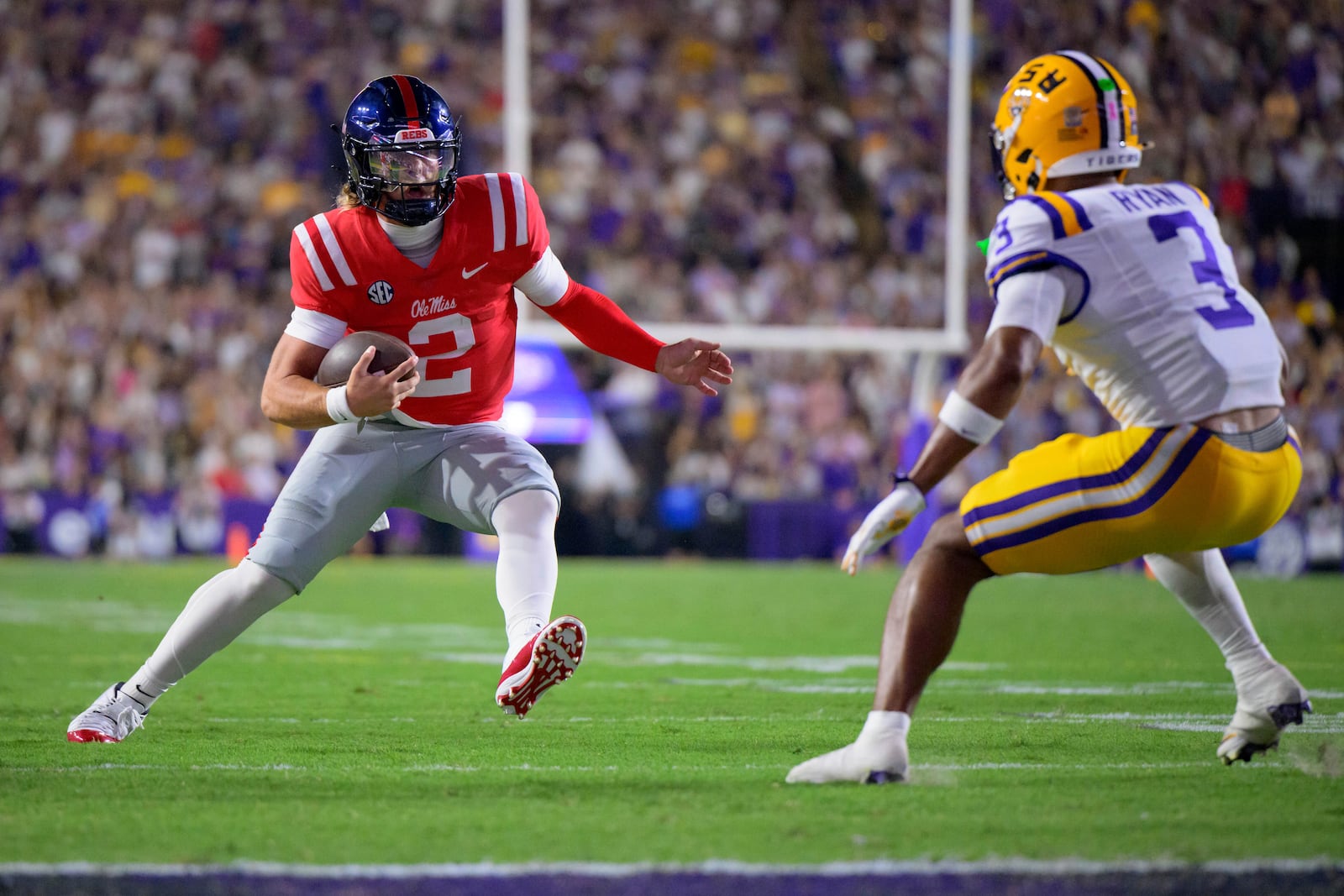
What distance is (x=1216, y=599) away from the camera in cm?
396

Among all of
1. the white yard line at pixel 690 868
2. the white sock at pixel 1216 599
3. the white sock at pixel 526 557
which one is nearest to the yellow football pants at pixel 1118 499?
the white sock at pixel 1216 599

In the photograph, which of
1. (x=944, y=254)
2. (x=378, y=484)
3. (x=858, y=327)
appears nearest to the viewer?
(x=378, y=484)

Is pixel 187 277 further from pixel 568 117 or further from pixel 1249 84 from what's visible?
pixel 1249 84

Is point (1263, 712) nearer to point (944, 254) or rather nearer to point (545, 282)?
point (545, 282)

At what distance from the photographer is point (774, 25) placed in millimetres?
10523

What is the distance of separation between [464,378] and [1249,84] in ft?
32.3

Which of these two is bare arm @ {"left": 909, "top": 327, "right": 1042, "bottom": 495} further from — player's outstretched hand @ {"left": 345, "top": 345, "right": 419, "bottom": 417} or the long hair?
the long hair

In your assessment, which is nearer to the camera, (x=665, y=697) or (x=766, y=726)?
(x=766, y=726)

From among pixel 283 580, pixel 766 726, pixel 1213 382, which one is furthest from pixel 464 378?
pixel 1213 382

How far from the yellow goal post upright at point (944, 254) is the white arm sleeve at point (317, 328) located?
6.24m

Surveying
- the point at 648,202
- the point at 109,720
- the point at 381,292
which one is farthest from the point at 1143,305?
the point at 648,202

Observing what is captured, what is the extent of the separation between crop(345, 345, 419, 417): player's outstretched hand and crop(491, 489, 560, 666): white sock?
51cm

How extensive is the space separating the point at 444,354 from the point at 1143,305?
6.22 ft

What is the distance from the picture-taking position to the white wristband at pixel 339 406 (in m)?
3.85
